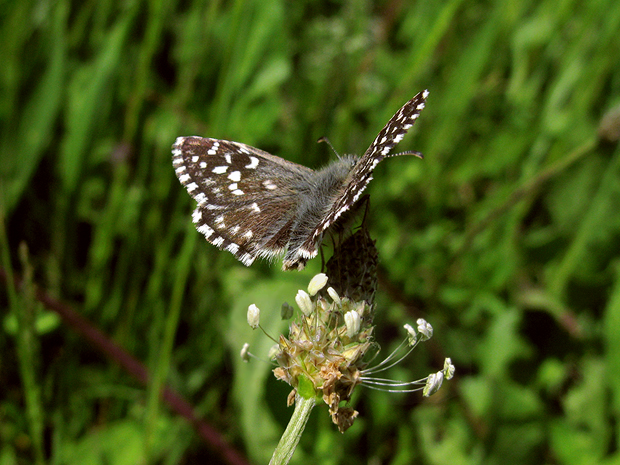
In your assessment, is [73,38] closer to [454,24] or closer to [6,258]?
[6,258]

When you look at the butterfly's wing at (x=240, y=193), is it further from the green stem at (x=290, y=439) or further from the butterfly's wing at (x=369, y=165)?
the green stem at (x=290, y=439)

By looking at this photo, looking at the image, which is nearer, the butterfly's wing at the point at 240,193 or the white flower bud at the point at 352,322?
the white flower bud at the point at 352,322

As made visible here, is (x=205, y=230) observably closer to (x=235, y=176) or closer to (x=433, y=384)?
(x=235, y=176)

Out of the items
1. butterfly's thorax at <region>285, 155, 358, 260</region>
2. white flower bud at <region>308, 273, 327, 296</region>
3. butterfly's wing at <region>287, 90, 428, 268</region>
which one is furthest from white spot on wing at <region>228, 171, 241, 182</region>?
white flower bud at <region>308, 273, 327, 296</region>

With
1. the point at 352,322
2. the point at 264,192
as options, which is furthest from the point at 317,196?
the point at 352,322

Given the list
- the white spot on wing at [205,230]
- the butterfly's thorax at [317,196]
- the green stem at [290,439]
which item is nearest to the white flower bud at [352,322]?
the green stem at [290,439]

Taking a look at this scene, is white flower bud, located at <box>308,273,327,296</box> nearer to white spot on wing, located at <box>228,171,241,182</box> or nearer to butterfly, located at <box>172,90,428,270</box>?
butterfly, located at <box>172,90,428,270</box>

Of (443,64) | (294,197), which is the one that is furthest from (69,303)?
(443,64)
